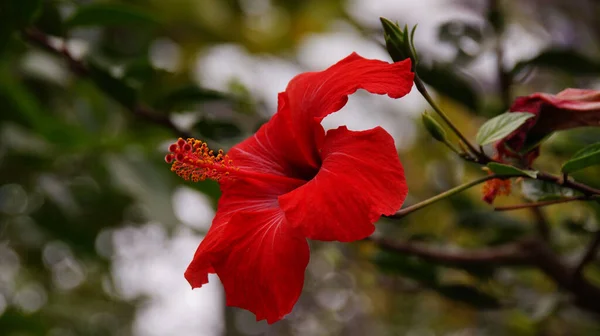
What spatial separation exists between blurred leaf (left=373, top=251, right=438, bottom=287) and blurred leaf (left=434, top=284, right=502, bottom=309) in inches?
1.0

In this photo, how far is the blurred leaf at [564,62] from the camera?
110 cm

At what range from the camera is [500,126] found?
0.63m

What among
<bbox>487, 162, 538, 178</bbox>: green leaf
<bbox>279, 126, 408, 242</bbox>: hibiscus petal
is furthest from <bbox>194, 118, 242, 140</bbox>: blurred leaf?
<bbox>487, 162, 538, 178</bbox>: green leaf

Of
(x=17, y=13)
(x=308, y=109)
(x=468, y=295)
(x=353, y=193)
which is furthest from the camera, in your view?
(x=468, y=295)

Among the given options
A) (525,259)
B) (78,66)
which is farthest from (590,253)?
(78,66)

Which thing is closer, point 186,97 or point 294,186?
point 294,186

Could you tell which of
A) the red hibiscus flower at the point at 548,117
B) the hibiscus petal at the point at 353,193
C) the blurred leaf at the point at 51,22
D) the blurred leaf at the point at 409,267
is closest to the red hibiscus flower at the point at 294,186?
the hibiscus petal at the point at 353,193

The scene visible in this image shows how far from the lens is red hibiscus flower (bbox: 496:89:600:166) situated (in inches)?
25.3

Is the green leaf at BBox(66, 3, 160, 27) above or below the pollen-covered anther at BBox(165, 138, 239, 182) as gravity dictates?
above

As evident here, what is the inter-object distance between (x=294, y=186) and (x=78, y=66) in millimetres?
560

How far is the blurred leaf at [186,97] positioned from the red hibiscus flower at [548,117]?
0.59m

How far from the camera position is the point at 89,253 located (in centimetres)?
156

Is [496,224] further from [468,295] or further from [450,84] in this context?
[450,84]

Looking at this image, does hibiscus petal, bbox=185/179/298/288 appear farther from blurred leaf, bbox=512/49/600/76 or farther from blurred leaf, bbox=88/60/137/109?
blurred leaf, bbox=512/49/600/76
